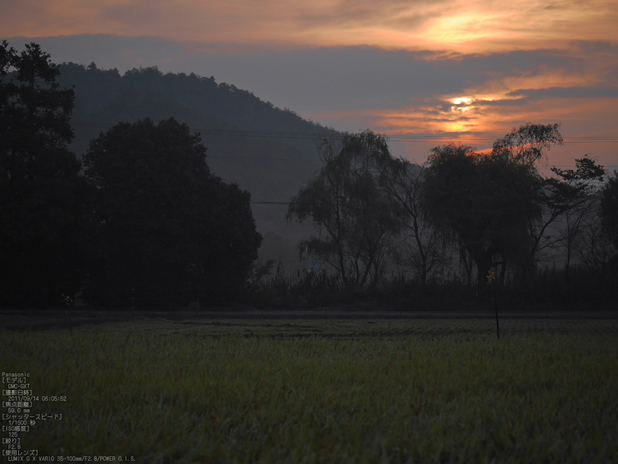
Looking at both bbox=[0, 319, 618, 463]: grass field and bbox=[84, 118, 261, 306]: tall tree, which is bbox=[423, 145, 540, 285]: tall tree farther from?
bbox=[0, 319, 618, 463]: grass field

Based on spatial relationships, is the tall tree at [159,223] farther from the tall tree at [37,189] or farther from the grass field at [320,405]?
the grass field at [320,405]

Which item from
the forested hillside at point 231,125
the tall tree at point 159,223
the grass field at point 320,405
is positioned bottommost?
the grass field at point 320,405

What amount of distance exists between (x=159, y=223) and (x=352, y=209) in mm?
13196

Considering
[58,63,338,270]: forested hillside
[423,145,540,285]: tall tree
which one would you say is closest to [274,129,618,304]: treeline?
[423,145,540,285]: tall tree

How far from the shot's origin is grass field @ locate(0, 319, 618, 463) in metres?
3.44

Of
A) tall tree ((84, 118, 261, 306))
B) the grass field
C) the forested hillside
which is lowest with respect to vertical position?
the grass field

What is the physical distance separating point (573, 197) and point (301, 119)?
6912 cm

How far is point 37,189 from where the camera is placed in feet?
74.2

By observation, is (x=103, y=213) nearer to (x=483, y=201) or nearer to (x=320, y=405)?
(x=483, y=201)

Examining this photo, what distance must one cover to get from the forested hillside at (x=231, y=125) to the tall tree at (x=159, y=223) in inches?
1873

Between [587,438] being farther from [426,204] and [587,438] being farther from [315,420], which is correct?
[426,204]

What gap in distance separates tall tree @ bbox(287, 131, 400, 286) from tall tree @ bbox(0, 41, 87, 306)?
44.6 ft

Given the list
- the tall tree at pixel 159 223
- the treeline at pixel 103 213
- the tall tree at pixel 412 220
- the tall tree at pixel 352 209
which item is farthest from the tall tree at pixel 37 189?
the tall tree at pixel 412 220

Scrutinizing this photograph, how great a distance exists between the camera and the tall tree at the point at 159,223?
23484 millimetres
